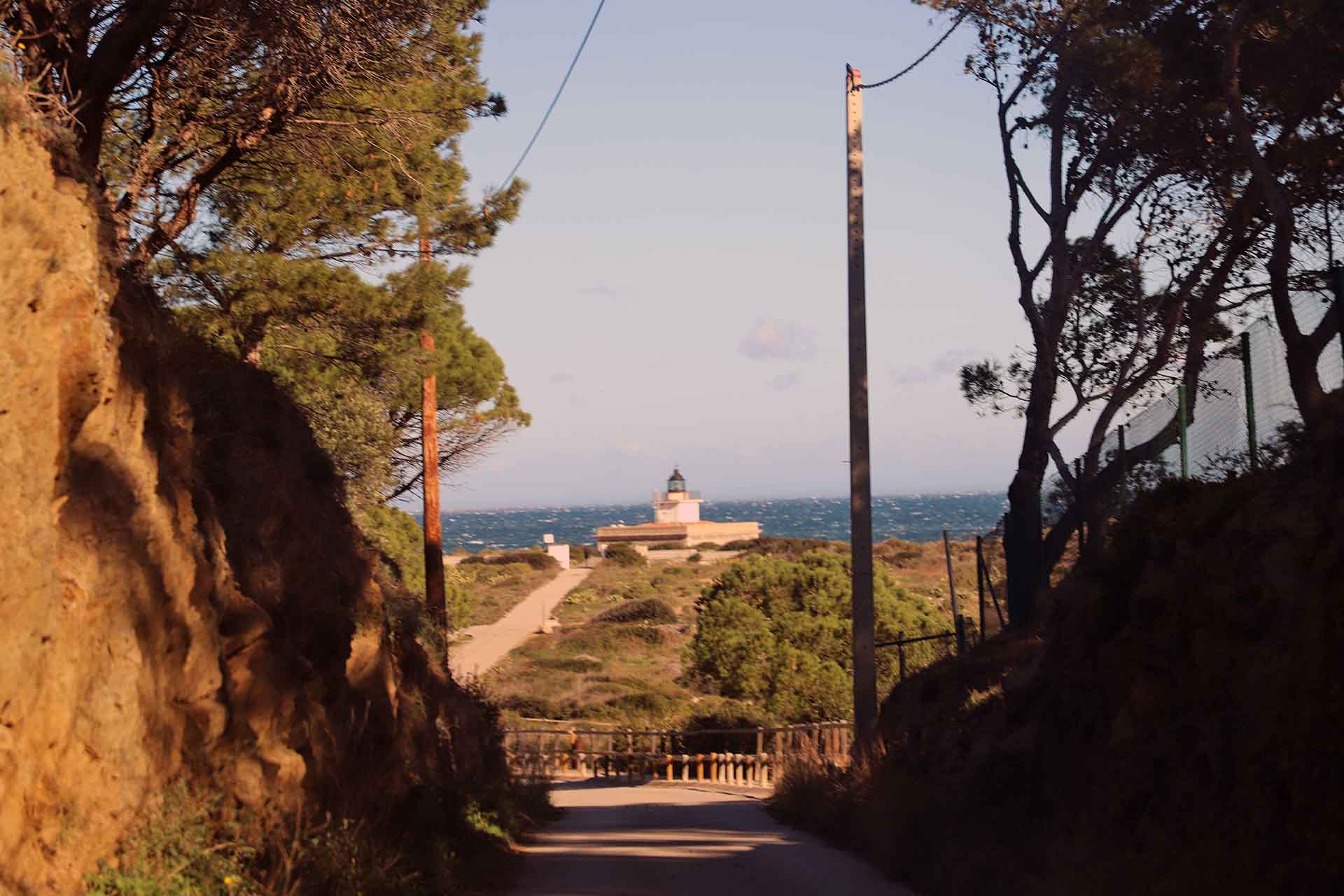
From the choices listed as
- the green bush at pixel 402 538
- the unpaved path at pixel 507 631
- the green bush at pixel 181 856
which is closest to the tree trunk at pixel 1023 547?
the green bush at pixel 181 856

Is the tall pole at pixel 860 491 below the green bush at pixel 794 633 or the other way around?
the other way around

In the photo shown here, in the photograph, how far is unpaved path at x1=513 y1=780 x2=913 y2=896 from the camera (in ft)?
38.7

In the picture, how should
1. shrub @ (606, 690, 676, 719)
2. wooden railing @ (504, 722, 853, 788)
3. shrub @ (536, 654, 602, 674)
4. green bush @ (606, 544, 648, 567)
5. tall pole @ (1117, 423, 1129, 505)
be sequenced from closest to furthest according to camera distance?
tall pole @ (1117, 423, 1129, 505), wooden railing @ (504, 722, 853, 788), shrub @ (606, 690, 676, 719), shrub @ (536, 654, 602, 674), green bush @ (606, 544, 648, 567)

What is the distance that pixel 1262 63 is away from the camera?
52.6 feet

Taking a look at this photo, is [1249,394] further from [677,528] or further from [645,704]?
[677,528]

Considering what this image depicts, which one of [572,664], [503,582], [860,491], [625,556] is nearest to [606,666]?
[572,664]

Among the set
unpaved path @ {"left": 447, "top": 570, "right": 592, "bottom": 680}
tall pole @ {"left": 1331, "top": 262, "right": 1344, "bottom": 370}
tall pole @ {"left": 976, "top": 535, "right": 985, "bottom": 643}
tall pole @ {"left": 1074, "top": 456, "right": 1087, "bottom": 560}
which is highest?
tall pole @ {"left": 1331, "top": 262, "right": 1344, "bottom": 370}

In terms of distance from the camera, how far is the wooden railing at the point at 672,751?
31875mm

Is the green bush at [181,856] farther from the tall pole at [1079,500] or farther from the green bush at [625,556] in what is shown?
the green bush at [625,556]

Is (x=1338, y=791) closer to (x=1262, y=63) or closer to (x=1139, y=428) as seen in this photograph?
(x=1139, y=428)

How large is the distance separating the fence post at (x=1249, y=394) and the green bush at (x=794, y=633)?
1090 inches

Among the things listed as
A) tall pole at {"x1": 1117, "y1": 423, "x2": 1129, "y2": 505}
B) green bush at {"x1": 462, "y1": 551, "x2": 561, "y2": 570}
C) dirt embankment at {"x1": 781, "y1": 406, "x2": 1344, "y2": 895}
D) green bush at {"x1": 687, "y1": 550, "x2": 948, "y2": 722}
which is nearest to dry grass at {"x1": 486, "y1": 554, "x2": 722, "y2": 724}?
green bush at {"x1": 687, "y1": 550, "x2": 948, "y2": 722}

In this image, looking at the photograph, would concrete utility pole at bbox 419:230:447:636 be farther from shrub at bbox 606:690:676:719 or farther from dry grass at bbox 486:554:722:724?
shrub at bbox 606:690:676:719

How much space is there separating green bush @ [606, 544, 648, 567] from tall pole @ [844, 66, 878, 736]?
4322 inches
